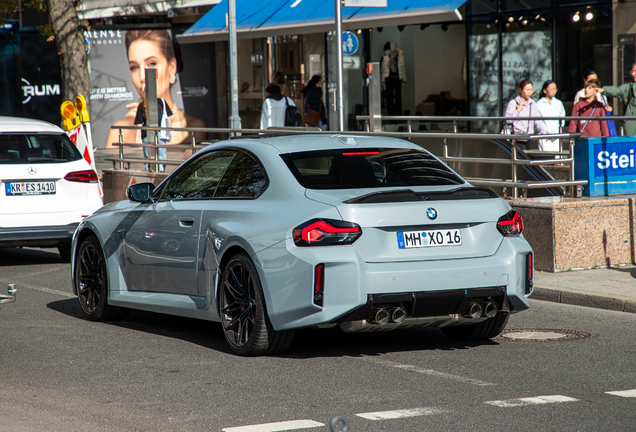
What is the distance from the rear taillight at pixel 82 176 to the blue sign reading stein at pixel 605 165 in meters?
5.76

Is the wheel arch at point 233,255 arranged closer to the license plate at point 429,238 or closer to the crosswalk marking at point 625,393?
the license plate at point 429,238

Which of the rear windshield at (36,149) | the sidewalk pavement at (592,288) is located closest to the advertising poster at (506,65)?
the sidewalk pavement at (592,288)

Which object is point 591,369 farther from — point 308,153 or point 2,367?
point 2,367

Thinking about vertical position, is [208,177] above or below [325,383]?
above

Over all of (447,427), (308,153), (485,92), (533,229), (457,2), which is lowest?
(447,427)

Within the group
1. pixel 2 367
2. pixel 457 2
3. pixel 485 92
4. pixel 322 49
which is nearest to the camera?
pixel 2 367

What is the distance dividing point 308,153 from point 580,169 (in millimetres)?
4989

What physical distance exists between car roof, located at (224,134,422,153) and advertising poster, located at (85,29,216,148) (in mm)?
22732

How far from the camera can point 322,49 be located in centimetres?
2816

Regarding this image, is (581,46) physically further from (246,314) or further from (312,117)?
(246,314)

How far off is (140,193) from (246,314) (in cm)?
171

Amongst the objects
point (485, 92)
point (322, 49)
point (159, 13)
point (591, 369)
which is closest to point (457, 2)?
point (485, 92)

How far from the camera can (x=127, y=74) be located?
30.6 metres

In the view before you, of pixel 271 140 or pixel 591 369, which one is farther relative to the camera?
pixel 271 140
